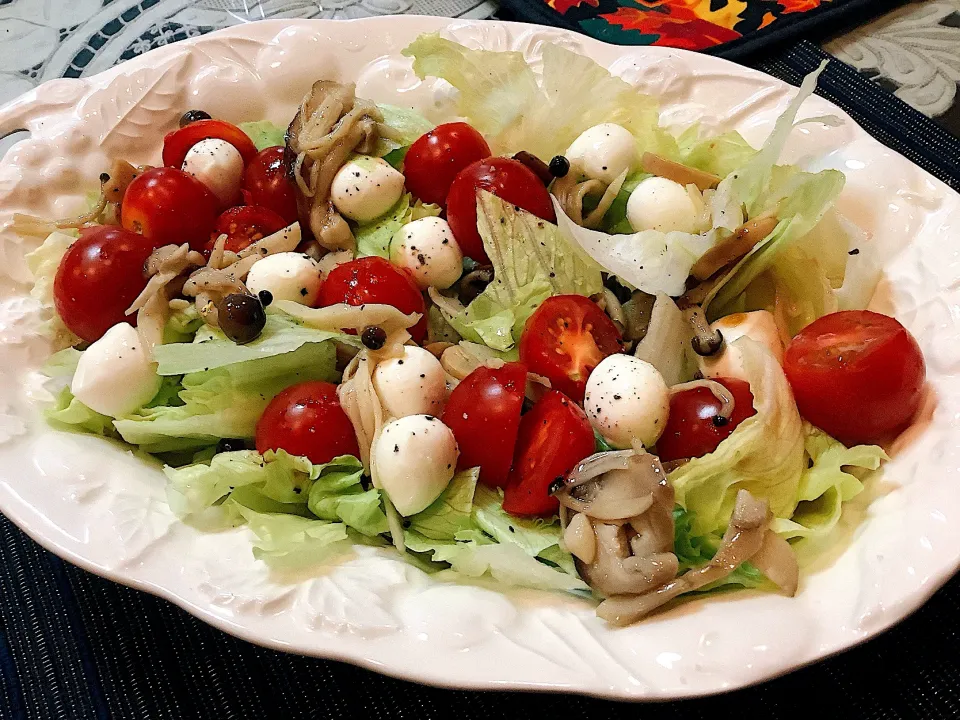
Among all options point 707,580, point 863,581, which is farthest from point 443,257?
point 863,581

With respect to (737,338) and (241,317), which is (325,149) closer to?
(241,317)

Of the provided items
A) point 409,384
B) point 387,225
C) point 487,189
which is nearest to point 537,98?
point 487,189

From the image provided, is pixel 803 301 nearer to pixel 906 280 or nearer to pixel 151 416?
pixel 906 280

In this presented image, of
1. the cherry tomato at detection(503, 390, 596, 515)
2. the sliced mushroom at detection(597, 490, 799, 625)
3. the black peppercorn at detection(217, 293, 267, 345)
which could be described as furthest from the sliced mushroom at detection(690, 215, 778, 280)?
the black peppercorn at detection(217, 293, 267, 345)

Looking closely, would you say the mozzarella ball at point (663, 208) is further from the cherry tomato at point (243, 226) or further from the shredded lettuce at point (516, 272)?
the cherry tomato at point (243, 226)

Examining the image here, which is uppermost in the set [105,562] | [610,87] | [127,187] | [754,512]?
[610,87]

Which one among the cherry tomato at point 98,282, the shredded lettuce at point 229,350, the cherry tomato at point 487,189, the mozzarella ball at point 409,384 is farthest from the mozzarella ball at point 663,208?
the cherry tomato at point 98,282
